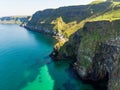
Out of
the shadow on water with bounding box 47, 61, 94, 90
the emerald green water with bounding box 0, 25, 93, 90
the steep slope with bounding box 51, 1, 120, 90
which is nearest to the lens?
the steep slope with bounding box 51, 1, 120, 90

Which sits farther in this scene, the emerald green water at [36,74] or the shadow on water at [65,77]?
the emerald green water at [36,74]

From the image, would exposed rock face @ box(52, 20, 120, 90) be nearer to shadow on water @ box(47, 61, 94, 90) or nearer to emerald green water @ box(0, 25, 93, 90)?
shadow on water @ box(47, 61, 94, 90)

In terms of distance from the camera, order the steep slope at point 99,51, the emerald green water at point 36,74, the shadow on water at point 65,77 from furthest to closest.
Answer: the emerald green water at point 36,74 < the shadow on water at point 65,77 < the steep slope at point 99,51

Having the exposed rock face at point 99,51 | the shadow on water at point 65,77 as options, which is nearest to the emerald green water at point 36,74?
the shadow on water at point 65,77

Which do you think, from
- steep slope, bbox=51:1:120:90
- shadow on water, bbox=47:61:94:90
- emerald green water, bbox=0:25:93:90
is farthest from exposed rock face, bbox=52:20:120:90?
emerald green water, bbox=0:25:93:90

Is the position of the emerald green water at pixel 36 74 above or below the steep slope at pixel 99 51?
below

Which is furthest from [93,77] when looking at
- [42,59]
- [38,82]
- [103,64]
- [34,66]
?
[42,59]

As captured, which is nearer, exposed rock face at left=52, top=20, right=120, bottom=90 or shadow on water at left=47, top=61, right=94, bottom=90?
exposed rock face at left=52, top=20, right=120, bottom=90

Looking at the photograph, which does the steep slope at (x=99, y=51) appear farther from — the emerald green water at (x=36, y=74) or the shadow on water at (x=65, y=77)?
the emerald green water at (x=36, y=74)

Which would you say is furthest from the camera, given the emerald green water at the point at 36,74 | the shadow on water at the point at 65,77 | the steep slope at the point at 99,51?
the emerald green water at the point at 36,74

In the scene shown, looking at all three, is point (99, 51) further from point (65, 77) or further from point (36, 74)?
point (36, 74)

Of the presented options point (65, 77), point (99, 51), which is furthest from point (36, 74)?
point (99, 51)
